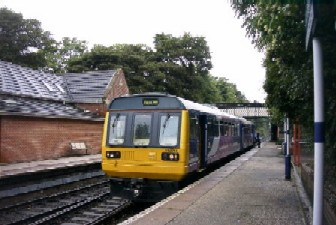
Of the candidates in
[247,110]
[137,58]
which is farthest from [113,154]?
[247,110]

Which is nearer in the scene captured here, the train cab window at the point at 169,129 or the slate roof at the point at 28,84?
the train cab window at the point at 169,129

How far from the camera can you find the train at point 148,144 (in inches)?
428

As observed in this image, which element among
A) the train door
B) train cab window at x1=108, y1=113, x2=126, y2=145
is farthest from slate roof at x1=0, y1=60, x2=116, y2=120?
the train door

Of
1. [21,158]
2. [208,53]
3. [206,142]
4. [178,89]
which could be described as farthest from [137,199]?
[208,53]

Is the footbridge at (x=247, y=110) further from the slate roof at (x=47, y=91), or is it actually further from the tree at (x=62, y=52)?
the slate roof at (x=47, y=91)

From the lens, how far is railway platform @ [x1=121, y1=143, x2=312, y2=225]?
Result: 7562 mm

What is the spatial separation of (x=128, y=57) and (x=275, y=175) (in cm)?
3412

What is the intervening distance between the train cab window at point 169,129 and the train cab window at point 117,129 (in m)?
1.06

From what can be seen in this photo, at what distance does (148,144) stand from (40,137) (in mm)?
12116

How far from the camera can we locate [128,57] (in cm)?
4712

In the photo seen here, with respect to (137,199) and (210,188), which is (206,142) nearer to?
(210,188)

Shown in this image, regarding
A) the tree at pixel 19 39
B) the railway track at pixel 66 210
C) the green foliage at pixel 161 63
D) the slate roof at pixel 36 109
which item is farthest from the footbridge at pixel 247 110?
the railway track at pixel 66 210

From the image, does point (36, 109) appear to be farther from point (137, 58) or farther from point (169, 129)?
point (137, 58)

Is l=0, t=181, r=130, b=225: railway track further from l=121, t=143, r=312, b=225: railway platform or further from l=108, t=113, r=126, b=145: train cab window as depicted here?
l=121, t=143, r=312, b=225: railway platform
